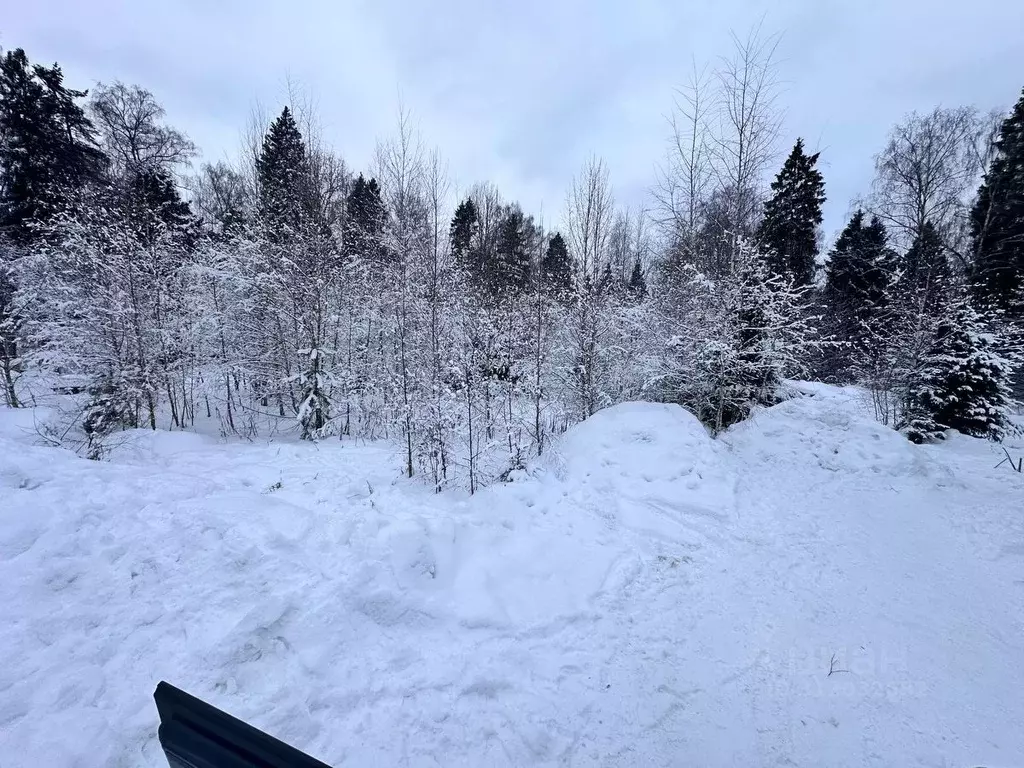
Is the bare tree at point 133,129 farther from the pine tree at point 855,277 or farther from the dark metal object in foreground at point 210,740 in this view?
the pine tree at point 855,277

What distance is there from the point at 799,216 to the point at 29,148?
31.8 m

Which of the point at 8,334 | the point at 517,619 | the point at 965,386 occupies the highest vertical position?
the point at 8,334

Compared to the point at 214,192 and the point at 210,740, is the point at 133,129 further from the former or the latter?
the point at 210,740

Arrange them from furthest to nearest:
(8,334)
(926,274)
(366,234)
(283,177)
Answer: (283,177) < (366,234) < (926,274) < (8,334)

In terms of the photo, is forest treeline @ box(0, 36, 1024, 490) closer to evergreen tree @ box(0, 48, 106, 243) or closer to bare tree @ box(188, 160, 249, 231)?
evergreen tree @ box(0, 48, 106, 243)

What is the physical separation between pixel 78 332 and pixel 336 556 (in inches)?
460

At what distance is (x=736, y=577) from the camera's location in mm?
4793

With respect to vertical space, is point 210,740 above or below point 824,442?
above

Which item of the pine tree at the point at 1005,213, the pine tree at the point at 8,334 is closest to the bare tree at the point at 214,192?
the pine tree at the point at 8,334

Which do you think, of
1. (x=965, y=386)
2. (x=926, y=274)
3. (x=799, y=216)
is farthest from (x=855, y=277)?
(x=965, y=386)

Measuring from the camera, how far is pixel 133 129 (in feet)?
66.0

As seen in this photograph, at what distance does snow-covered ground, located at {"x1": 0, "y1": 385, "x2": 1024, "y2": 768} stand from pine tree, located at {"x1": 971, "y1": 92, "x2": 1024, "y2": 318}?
15.1 metres

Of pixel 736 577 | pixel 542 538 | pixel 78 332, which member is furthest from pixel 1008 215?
pixel 78 332

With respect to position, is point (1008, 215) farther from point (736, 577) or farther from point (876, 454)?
point (736, 577)
